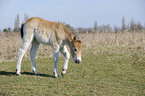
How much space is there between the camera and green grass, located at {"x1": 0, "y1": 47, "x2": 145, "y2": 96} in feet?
18.2

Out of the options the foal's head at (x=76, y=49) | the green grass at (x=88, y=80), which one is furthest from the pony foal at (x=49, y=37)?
the green grass at (x=88, y=80)

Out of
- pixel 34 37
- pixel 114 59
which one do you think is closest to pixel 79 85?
pixel 34 37

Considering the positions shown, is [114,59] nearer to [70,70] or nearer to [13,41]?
[70,70]

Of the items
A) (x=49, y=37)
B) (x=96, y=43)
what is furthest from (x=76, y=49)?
(x=96, y=43)

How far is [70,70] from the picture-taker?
27.9 ft

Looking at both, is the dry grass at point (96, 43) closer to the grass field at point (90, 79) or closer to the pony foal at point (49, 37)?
the grass field at point (90, 79)

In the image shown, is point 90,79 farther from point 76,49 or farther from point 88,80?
point 76,49

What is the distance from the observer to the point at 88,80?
22.9 feet

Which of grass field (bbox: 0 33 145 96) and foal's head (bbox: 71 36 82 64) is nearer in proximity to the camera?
grass field (bbox: 0 33 145 96)

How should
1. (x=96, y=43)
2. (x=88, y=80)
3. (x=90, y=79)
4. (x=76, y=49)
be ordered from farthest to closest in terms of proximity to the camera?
(x=96, y=43)
(x=90, y=79)
(x=88, y=80)
(x=76, y=49)

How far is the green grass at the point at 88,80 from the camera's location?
5.56 metres

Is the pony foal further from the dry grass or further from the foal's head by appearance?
the dry grass

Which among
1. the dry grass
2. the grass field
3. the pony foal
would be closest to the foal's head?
the pony foal

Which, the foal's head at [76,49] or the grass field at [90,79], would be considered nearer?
the grass field at [90,79]
